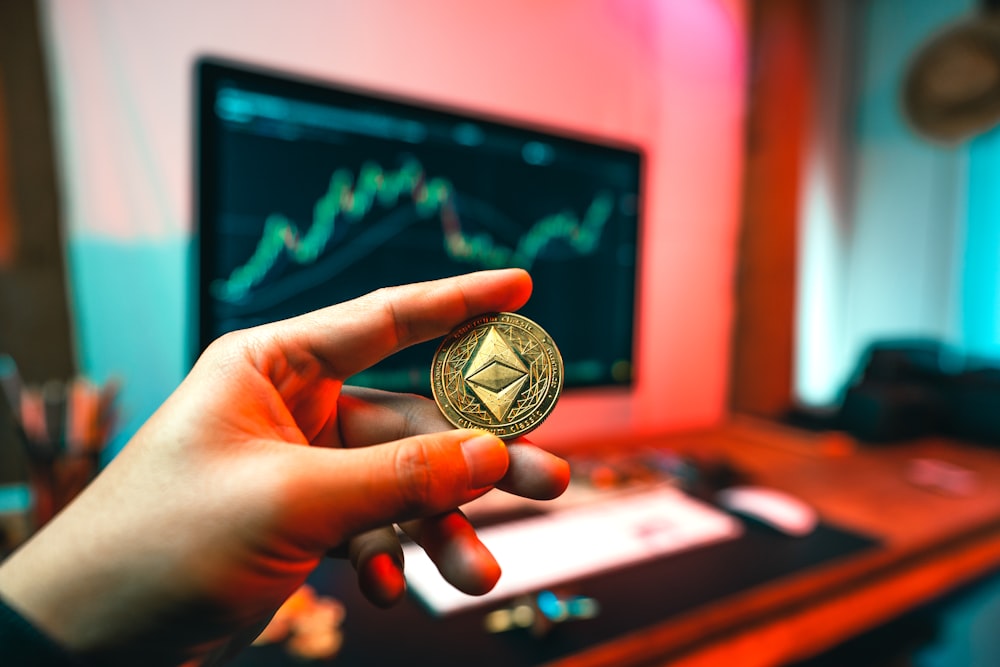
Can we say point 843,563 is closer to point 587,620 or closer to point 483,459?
point 587,620

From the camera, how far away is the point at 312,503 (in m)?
0.35

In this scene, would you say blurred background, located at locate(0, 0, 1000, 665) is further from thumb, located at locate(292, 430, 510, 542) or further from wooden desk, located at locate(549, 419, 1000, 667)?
thumb, located at locate(292, 430, 510, 542)

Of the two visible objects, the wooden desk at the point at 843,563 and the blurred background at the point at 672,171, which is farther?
the blurred background at the point at 672,171

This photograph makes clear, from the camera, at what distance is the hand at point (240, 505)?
33 centimetres

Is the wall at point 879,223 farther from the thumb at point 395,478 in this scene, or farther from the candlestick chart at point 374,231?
the thumb at point 395,478

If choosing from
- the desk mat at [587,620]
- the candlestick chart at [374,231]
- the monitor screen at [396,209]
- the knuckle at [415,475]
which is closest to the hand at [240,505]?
the knuckle at [415,475]

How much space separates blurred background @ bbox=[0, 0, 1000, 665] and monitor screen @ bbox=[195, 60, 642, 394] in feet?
0.31

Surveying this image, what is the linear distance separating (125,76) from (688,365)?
1.65 meters

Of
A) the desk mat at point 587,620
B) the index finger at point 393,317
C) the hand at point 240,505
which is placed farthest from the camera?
the desk mat at point 587,620

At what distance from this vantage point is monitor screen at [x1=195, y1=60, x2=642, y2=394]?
3.03ft

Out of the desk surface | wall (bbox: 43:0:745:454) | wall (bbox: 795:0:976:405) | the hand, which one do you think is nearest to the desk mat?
the desk surface

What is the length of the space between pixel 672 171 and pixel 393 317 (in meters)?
1.45

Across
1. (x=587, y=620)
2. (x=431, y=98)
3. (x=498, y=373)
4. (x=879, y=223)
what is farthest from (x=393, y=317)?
(x=879, y=223)

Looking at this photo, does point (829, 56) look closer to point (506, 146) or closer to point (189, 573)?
point (506, 146)
